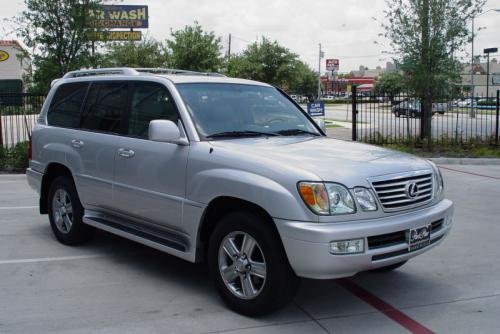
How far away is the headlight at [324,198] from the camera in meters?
4.07

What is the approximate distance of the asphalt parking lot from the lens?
4.37 metres

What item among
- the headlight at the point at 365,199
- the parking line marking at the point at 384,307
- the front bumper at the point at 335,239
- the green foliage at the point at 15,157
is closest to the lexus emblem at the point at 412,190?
the front bumper at the point at 335,239

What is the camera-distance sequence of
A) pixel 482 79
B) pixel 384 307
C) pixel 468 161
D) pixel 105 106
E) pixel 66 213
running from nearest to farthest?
pixel 384 307 → pixel 105 106 → pixel 66 213 → pixel 468 161 → pixel 482 79

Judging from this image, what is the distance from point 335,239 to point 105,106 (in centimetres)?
320

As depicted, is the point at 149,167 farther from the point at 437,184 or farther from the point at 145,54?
the point at 145,54

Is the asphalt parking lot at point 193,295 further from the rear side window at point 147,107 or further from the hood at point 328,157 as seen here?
the rear side window at point 147,107

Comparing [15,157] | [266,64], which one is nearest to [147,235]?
[15,157]

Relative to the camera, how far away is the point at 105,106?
6.13 metres

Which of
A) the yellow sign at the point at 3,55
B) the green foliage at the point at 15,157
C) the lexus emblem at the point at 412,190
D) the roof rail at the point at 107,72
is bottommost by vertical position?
the green foliage at the point at 15,157

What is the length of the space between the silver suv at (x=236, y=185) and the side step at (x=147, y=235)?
13 mm

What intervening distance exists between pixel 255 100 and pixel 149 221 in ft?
5.09

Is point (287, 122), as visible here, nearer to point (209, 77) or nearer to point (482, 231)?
point (209, 77)

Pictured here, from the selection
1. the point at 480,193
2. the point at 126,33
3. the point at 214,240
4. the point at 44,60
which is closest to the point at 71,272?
the point at 214,240

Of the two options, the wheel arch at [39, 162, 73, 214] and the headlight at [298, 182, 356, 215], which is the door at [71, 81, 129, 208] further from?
the headlight at [298, 182, 356, 215]
